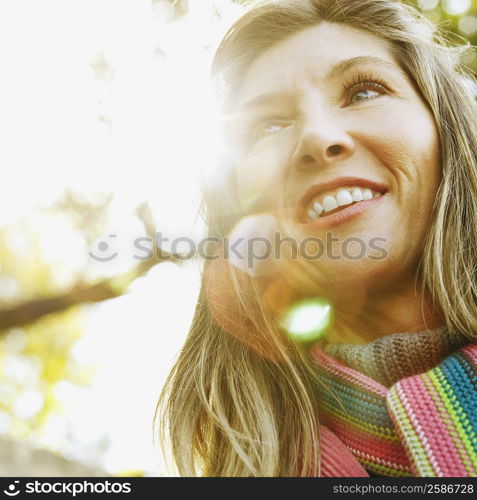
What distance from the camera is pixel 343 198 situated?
172 cm

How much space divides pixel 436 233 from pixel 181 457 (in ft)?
3.65

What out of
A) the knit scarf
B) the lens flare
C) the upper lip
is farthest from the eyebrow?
the knit scarf

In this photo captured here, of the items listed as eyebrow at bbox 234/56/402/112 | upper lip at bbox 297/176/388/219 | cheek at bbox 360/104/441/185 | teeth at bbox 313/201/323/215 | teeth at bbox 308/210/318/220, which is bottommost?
teeth at bbox 308/210/318/220

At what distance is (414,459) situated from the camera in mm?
1440

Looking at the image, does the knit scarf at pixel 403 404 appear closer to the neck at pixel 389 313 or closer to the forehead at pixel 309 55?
the neck at pixel 389 313

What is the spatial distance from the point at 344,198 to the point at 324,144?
177mm

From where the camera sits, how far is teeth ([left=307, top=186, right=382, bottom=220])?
67.7 inches

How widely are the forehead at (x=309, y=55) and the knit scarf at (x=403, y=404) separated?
901mm

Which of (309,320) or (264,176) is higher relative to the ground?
(264,176)
